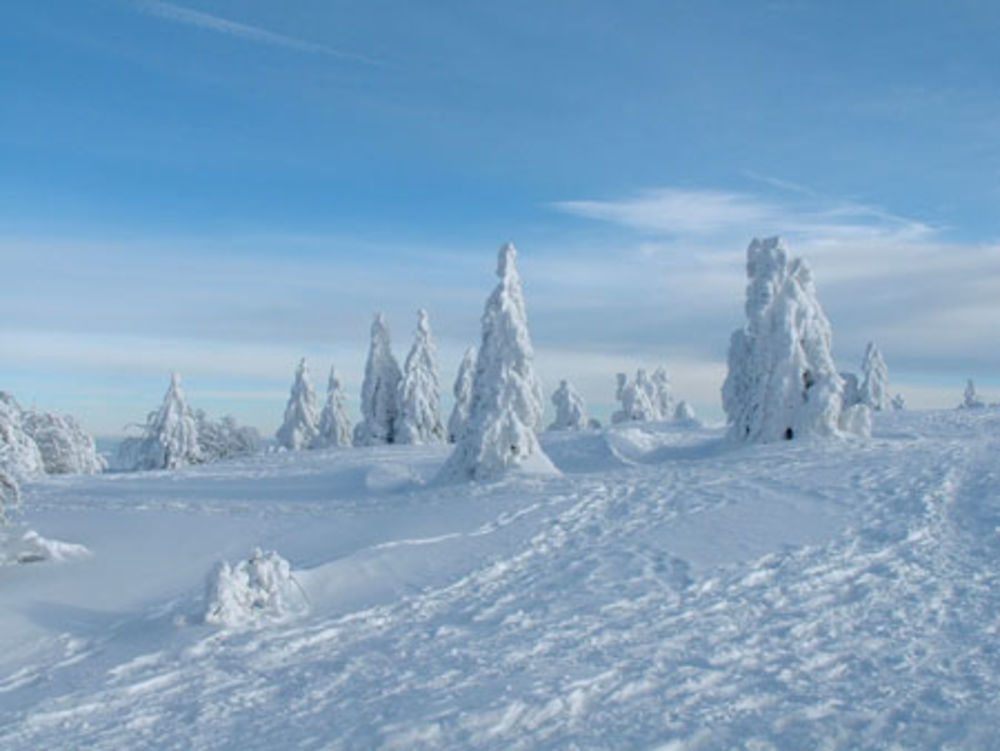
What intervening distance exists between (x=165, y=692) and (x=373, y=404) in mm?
41555

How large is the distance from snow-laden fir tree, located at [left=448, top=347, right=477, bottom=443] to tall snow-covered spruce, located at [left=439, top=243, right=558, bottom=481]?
25493 millimetres

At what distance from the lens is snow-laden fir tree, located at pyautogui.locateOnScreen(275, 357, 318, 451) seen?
184 feet

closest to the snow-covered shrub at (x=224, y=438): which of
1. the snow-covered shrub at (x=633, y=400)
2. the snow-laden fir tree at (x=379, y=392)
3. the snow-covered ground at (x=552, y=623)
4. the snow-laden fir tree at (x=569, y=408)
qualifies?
the snow-laden fir tree at (x=379, y=392)

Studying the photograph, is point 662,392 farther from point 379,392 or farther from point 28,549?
point 28,549

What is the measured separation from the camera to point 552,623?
1056 centimetres

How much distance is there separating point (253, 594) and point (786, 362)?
71.6ft

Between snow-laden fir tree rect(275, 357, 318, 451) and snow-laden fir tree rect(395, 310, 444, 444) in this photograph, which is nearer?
snow-laden fir tree rect(395, 310, 444, 444)

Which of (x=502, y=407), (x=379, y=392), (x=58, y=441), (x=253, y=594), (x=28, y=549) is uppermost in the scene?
(x=379, y=392)

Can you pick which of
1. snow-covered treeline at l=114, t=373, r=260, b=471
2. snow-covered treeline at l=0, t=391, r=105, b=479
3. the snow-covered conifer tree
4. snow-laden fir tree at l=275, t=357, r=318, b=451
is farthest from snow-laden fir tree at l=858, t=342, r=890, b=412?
snow-covered treeline at l=0, t=391, r=105, b=479

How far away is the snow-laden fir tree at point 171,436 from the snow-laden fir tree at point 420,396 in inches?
456

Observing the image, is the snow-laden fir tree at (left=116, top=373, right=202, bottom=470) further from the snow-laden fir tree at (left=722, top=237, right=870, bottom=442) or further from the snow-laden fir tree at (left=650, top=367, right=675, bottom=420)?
the snow-laden fir tree at (left=650, top=367, right=675, bottom=420)

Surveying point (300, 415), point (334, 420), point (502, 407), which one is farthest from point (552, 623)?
point (300, 415)

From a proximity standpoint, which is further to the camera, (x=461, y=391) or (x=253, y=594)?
(x=461, y=391)

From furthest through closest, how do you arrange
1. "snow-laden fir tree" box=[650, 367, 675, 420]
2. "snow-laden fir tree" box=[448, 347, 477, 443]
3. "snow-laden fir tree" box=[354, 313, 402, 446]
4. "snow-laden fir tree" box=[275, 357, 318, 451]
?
"snow-laden fir tree" box=[650, 367, 675, 420]
"snow-laden fir tree" box=[275, 357, 318, 451]
"snow-laden fir tree" box=[448, 347, 477, 443]
"snow-laden fir tree" box=[354, 313, 402, 446]
